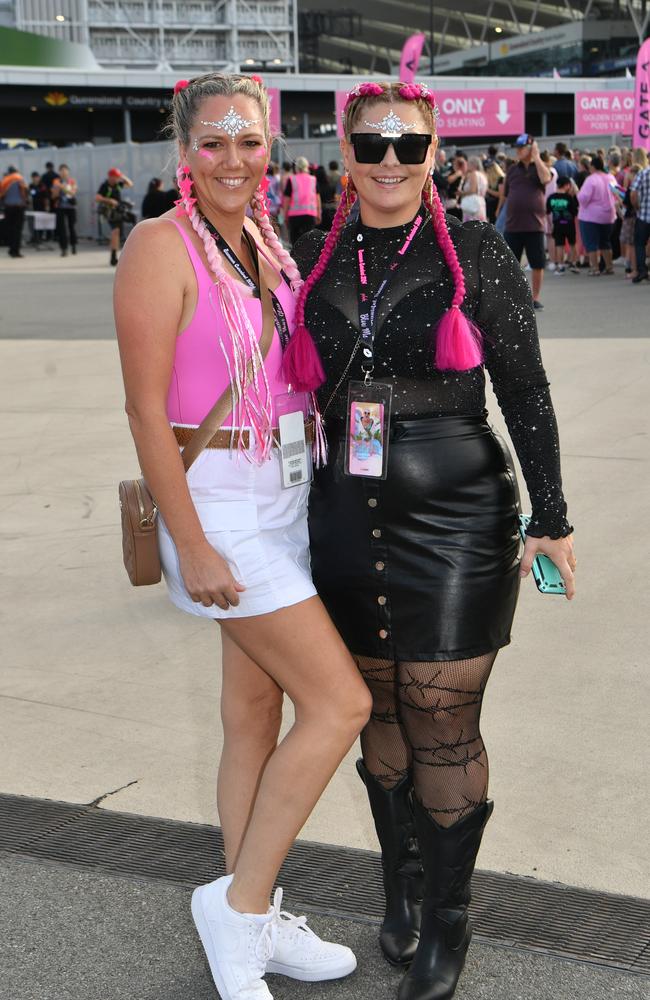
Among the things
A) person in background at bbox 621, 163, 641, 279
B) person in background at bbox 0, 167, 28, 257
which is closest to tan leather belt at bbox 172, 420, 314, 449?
person in background at bbox 621, 163, 641, 279

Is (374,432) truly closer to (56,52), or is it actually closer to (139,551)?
(139,551)

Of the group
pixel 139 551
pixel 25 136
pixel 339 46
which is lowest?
pixel 139 551

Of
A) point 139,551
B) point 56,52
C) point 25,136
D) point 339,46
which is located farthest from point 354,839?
point 339,46

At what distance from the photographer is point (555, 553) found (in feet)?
8.11

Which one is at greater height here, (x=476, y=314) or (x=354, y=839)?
(x=476, y=314)

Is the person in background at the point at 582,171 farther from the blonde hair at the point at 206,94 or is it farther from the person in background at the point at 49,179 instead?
the blonde hair at the point at 206,94

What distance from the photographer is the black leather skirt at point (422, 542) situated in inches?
93.0

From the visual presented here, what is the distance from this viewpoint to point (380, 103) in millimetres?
2402

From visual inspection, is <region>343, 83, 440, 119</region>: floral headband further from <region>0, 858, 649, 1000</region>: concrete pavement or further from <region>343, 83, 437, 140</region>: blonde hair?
<region>0, 858, 649, 1000</region>: concrete pavement

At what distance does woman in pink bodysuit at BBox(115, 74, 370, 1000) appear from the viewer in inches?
90.3

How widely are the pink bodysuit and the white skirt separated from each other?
100mm

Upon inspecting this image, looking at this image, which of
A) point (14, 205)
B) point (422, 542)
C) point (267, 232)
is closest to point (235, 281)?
point (267, 232)

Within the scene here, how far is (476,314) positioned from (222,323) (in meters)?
0.50

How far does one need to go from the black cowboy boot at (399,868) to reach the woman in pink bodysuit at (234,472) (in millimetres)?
293
